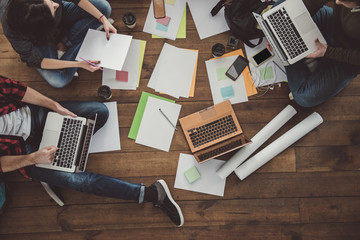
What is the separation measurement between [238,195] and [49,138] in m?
1.29

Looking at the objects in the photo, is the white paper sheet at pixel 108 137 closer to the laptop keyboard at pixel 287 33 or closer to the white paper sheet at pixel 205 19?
the white paper sheet at pixel 205 19

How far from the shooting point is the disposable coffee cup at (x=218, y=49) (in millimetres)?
1875

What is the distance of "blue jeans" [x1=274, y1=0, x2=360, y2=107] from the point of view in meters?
1.71

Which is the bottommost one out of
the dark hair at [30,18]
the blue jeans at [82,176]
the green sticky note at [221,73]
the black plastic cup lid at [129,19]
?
the blue jeans at [82,176]

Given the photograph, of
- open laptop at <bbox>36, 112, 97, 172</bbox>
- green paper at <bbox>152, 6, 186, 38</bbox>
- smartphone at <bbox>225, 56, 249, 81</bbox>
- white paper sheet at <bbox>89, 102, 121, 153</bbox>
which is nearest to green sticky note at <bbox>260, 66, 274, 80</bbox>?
smartphone at <bbox>225, 56, 249, 81</bbox>

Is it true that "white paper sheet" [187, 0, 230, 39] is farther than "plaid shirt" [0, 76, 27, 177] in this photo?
Yes

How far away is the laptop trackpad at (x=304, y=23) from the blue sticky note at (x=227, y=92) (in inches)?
22.3

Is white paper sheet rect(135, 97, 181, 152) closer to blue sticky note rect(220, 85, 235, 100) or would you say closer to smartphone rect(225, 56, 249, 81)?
blue sticky note rect(220, 85, 235, 100)

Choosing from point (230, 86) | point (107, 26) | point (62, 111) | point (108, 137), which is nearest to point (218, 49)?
point (230, 86)

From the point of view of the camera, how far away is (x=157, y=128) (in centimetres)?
191

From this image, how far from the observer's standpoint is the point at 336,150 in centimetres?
193

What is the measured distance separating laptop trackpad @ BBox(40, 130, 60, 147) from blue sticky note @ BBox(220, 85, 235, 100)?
3.66 feet

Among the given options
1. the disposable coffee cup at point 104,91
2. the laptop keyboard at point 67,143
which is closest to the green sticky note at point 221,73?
the disposable coffee cup at point 104,91

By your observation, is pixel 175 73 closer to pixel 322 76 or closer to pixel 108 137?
pixel 108 137
